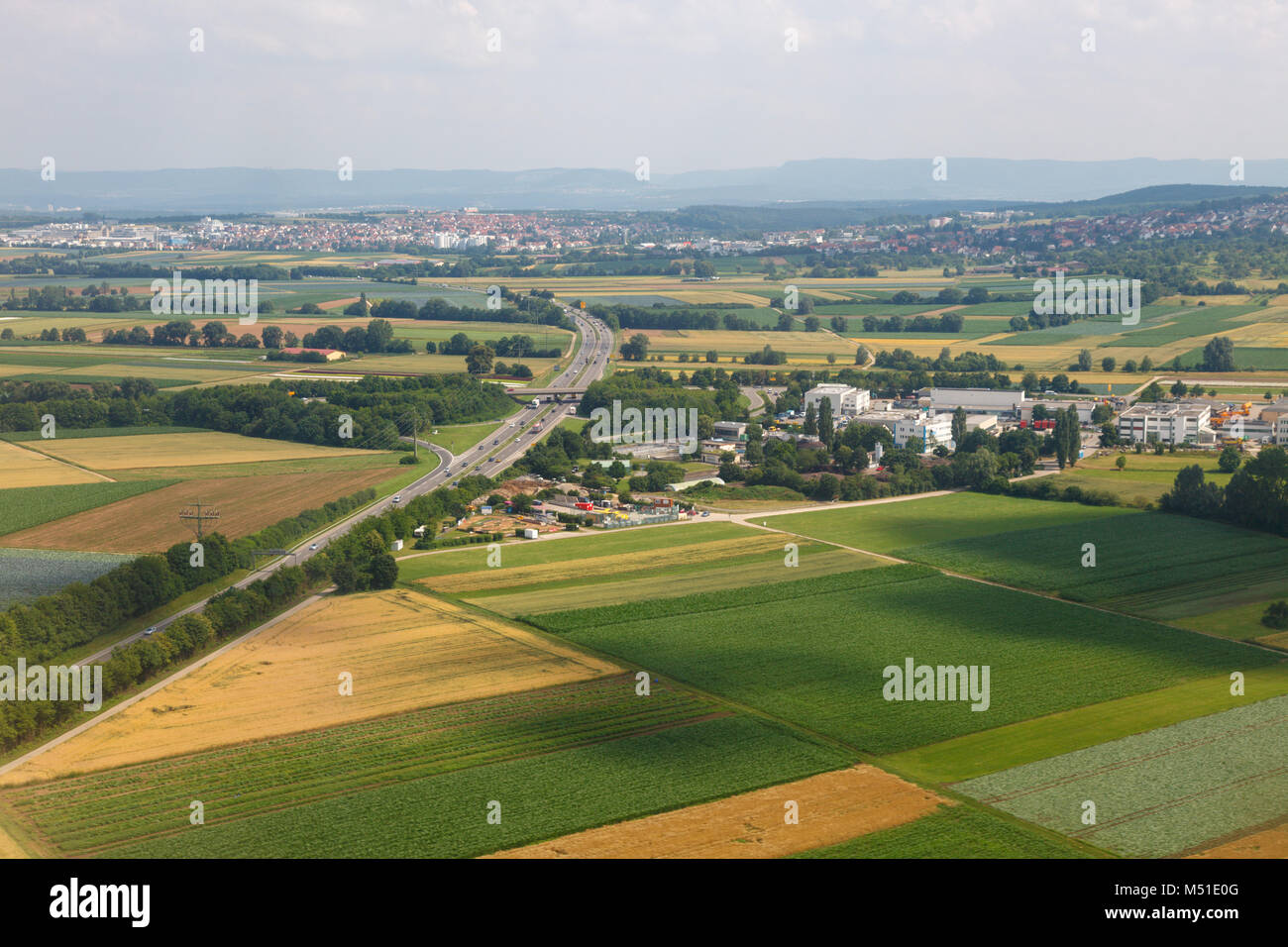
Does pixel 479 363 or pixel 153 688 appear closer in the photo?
pixel 153 688

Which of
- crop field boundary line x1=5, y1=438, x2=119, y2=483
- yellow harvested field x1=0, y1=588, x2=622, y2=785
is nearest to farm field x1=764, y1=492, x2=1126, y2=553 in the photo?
yellow harvested field x1=0, y1=588, x2=622, y2=785

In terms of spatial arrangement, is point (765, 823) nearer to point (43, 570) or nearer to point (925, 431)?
point (43, 570)

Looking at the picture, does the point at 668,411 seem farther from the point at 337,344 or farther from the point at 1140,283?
the point at 1140,283

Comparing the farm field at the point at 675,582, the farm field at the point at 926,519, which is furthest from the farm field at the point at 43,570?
the farm field at the point at 926,519

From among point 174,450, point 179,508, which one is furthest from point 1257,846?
point 174,450

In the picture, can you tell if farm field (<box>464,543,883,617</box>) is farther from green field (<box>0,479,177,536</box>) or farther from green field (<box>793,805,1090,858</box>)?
green field (<box>0,479,177,536</box>)

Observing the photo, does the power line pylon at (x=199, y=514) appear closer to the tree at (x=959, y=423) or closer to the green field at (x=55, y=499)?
the green field at (x=55, y=499)
